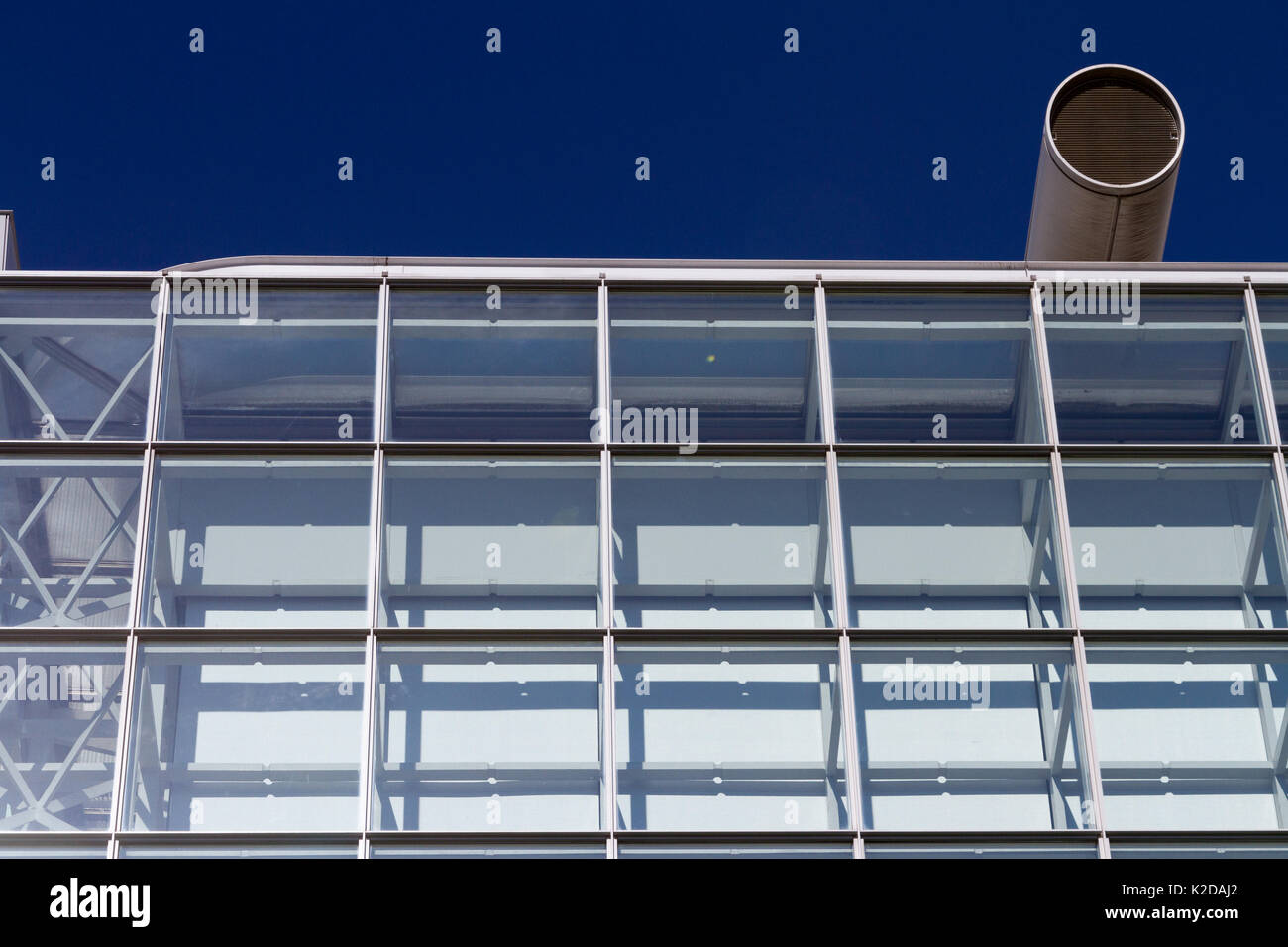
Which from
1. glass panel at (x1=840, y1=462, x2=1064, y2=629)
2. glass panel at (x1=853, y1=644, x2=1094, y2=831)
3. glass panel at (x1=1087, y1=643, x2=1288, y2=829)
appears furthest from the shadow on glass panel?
glass panel at (x1=840, y1=462, x2=1064, y2=629)

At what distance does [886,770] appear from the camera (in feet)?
40.0

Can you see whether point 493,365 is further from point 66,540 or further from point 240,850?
point 240,850

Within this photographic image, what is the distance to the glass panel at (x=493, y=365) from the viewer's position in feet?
43.9

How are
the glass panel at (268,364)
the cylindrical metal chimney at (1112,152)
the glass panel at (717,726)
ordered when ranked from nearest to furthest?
the glass panel at (717,726) < the glass panel at (268,364) < the cylindrical metal chimney at (1112,152)

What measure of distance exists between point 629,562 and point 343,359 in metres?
3.00

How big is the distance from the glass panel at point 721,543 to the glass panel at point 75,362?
4021 millimetres

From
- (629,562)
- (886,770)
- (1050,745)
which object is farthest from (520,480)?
(1050,745)

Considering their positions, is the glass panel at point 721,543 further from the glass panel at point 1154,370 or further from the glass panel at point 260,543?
the glass panel at point 1154,370

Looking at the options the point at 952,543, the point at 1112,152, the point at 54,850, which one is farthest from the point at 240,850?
the point at 1112,152

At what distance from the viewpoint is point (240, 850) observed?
11148 mm

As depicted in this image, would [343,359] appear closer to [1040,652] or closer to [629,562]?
[629,562]

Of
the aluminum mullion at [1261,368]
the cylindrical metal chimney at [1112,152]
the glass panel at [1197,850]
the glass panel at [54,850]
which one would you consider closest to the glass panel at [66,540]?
the glass panel at [54,850]

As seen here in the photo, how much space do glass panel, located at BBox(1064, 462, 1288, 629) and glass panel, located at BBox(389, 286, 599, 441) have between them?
4141 millimetres

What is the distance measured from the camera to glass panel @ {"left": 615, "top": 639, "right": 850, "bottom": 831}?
1206cm
